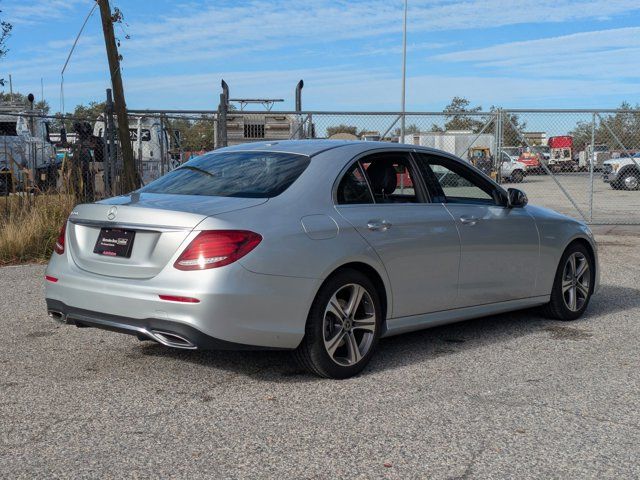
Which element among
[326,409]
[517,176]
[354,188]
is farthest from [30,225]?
[517,176]

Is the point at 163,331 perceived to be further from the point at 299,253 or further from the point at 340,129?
the point at 340,129

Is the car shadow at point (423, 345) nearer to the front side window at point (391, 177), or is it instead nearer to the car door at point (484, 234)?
the car door at point (484, 234)

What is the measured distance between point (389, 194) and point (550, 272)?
197 cm

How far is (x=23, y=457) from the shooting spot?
151 inches

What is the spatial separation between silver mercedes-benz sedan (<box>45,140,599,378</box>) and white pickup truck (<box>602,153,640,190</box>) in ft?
52.3

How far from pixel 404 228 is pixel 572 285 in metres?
2.44

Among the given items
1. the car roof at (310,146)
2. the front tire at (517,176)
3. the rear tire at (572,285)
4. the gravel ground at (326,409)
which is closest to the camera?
the gravel ground at (326,409)

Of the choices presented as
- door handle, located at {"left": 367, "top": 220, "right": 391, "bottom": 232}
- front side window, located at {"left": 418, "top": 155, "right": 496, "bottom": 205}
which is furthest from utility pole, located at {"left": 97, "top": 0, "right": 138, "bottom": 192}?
door handle, located at {"left": 367, "top": 220, "right": 391, "bottom": 232}

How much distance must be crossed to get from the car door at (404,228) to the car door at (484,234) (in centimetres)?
13

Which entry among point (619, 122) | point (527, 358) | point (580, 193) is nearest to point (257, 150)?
point (527, 358)

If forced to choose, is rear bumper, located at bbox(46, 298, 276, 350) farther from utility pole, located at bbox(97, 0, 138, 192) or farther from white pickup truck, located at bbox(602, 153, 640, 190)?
white pickup truck, located at bbox(602, 153, 640, 190)

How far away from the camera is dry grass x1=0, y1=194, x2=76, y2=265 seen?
10609 mm

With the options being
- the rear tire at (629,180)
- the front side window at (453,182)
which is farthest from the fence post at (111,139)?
the rear tire at (629,180)

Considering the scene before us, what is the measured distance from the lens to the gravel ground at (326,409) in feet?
12.5
